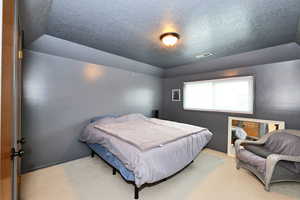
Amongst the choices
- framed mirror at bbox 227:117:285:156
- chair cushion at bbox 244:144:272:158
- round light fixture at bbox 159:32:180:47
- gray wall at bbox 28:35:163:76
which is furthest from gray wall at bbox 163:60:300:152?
gray wall at bbox 28:35:163:76

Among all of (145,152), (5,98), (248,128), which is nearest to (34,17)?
(5,98)

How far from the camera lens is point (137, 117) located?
3.61 m

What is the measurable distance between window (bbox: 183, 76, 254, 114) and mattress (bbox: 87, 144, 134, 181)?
9.50ft

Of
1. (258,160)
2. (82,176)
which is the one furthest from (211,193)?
(82,176)

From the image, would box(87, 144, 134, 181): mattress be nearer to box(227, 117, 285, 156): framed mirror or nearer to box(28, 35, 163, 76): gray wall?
box(28, 35, 163, 76): gray wall

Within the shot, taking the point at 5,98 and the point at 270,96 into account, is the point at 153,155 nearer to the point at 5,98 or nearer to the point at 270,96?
the point at 5,98

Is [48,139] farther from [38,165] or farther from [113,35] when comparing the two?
[113,35]

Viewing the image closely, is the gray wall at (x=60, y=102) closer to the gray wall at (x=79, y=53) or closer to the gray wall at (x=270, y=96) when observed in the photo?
the gray wall at (x=79, y=53)

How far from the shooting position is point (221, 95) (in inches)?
139

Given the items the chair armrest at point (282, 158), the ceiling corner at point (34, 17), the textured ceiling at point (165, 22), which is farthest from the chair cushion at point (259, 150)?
the ceiling corner at point (34, 17)

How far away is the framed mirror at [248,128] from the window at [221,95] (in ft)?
0.80

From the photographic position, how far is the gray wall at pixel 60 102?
234 cm

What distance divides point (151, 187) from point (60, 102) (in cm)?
241

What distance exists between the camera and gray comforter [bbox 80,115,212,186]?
5.21 feet
